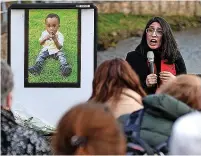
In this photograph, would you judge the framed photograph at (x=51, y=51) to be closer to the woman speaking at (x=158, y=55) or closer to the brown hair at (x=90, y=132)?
the woman speaking at (x=158, y=55)

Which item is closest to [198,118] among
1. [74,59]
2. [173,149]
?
[173,149]

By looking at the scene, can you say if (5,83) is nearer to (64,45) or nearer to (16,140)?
(16,140)

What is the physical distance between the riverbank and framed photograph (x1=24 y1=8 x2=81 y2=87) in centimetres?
977

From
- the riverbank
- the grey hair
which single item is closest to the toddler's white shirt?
the grey hair

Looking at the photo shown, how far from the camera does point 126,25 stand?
16391 mm

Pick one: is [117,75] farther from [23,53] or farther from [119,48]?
[119,48]

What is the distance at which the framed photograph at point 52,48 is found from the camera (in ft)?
18.0

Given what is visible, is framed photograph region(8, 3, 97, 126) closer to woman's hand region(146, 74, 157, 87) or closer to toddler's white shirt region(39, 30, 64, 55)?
toddler's white shirt region(39, 30, 64, 55)

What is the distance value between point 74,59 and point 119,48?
915cm

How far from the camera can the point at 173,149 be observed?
2.67m

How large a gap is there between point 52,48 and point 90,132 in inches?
123

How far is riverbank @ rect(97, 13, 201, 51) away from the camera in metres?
15.6

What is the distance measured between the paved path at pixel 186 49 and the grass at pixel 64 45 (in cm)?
537

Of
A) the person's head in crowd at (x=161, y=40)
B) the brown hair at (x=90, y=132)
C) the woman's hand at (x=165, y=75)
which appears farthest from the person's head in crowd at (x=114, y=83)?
the person's head in crowd at (x=161, y=40)
